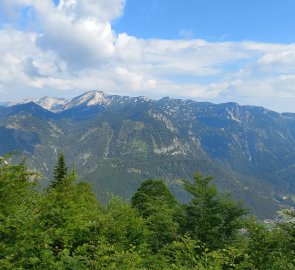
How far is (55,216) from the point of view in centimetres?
2161

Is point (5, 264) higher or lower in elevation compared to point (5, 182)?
lower

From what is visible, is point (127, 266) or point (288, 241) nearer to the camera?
point (127, 266)

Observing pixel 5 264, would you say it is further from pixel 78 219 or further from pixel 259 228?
Answer: pixel 259 228

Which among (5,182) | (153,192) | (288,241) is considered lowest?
(153,192)

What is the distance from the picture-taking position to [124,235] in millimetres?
25219

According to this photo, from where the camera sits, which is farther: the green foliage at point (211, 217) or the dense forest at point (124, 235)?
the green foliage at point (211, 217)

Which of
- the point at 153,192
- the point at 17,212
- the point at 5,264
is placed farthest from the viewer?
the point at 153,192

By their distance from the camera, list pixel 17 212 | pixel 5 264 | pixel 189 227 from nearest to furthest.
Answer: pixel 5 264, pixel 17 212, pixel 189 227

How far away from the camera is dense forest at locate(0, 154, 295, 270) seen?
54.7 feet

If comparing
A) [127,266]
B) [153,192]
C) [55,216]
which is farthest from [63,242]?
[153,192]

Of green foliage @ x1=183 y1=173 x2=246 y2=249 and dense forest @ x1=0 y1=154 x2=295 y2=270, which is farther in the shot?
green foliage @ x1=183 y1=173 x2=246 y2=249

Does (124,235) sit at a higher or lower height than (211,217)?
lower

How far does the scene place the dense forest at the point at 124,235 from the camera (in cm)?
1669

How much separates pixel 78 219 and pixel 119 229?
298 centimetres
